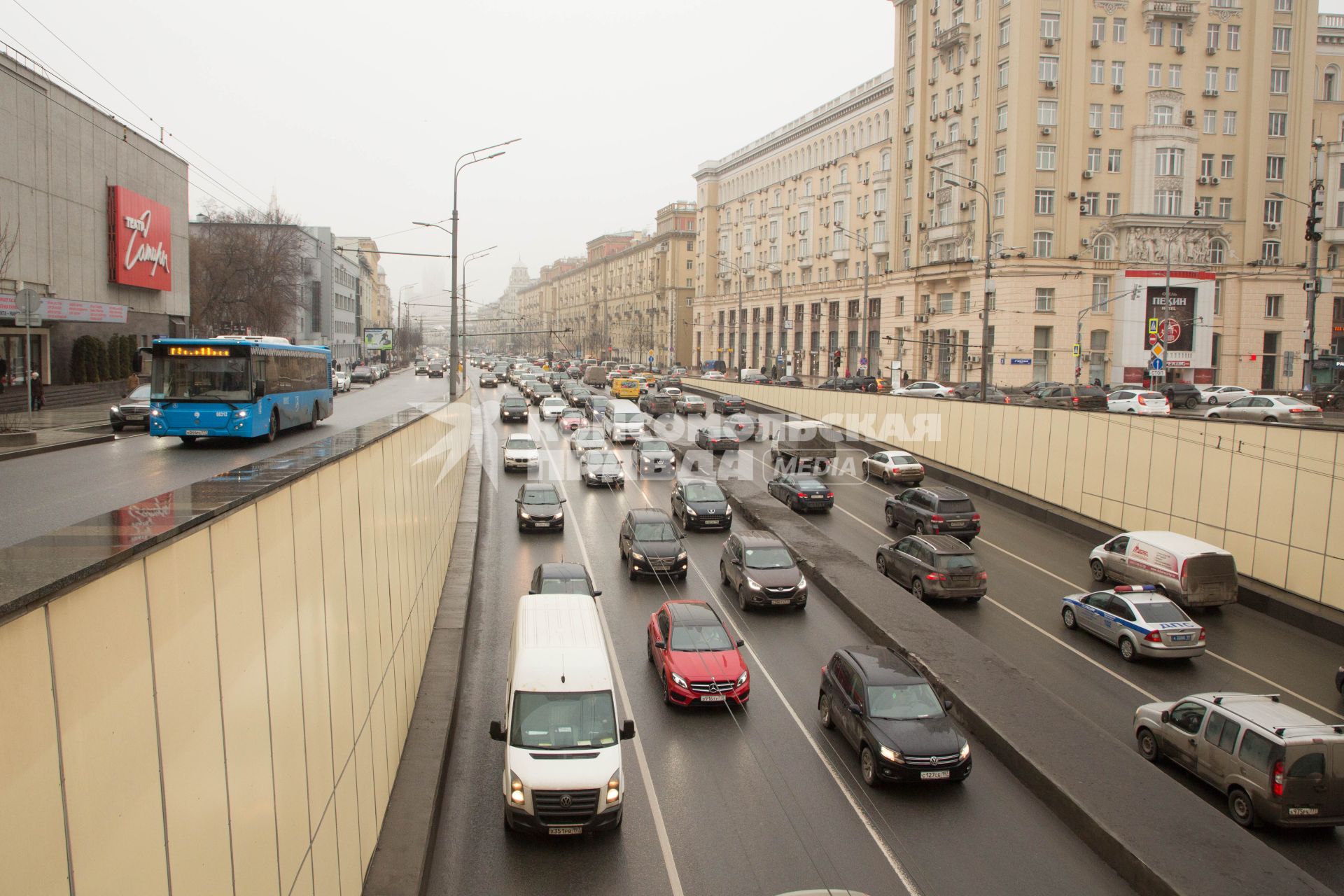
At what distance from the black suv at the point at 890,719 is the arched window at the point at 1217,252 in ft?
191

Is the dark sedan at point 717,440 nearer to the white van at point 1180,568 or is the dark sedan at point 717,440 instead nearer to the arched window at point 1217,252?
the white van at point 1180,568

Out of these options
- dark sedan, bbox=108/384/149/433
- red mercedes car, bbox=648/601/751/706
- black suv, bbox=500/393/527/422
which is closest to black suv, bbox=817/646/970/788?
red mercedes car, bbox=648/601/751/706

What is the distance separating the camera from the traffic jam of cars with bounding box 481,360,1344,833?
1188cm

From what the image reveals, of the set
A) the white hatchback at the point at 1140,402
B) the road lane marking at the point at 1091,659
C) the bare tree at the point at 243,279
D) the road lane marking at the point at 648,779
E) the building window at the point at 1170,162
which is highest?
the building window at the point at 1170,162

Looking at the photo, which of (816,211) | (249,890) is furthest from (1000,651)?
(816,211)

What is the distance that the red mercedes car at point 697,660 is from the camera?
577 inches

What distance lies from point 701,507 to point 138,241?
31.4m

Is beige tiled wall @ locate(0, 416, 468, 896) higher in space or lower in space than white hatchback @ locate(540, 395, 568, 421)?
higher

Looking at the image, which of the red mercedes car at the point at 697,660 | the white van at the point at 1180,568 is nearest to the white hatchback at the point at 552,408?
the white van at the point at 1180,568

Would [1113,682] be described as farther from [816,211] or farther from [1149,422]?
[816,211]

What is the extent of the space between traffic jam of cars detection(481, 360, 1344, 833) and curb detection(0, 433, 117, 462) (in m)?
10.6

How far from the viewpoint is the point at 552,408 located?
51625mm

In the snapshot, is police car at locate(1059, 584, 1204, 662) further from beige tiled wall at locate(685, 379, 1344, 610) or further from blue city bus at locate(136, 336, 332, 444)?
blue city bus at locate(136, 336, 332, 444)

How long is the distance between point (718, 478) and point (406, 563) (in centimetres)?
2349
